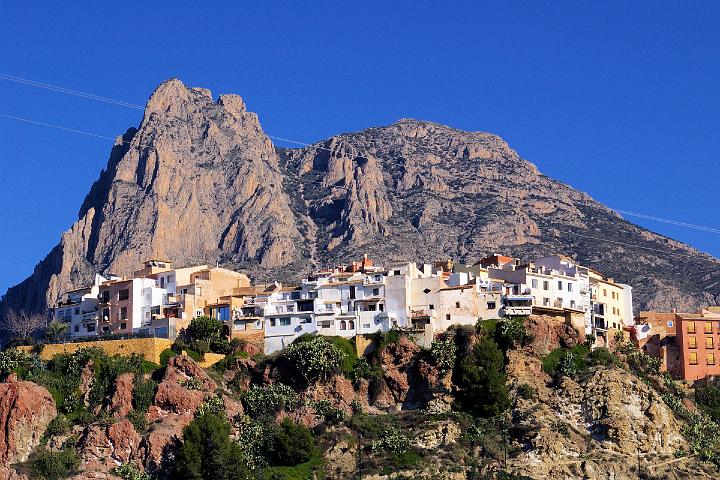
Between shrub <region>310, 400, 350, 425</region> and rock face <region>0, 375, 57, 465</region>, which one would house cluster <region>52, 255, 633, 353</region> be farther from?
rock face <region>0, 375, 57, 465</region>

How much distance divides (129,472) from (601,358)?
136ft

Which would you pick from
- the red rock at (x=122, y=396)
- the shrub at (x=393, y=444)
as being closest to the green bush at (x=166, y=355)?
the red rock at (x=122, y=396)

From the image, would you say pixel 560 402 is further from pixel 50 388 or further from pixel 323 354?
pixel 50 388

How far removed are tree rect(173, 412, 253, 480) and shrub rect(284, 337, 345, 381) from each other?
10860 mm

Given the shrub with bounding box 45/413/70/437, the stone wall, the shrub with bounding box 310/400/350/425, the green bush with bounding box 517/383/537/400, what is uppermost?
the stone wall

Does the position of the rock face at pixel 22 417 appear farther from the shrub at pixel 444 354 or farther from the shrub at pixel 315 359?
the shrub at pixel 444 354

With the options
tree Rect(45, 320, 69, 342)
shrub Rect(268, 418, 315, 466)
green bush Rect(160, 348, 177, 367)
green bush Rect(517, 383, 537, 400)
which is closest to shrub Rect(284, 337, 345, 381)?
shrub Rect(268, 418, 315, 466)

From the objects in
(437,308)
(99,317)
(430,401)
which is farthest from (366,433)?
(99,317)

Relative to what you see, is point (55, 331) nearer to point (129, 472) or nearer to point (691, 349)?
point (129, 472)

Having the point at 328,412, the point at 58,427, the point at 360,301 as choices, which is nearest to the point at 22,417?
the point at 58,427

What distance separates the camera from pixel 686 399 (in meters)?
125

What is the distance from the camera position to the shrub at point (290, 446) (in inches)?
4365

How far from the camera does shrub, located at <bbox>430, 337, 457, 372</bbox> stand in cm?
11869

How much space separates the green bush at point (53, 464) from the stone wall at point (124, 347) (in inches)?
543
